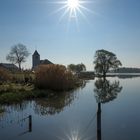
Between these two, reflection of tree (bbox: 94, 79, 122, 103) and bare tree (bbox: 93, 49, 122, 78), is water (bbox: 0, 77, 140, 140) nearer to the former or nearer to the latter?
reflection of tree (bbox: 94, 79, 122, 103)

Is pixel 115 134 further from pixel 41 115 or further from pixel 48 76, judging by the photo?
pixel 48 76

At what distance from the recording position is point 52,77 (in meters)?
50.5

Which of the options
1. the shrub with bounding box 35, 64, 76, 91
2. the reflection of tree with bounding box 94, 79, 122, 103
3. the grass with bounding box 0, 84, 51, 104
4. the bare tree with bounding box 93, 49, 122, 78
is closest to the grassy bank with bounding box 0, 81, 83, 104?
the grass with bounding box 0, 84, 51, 104

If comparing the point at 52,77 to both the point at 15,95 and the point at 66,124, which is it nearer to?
the point at 15,95

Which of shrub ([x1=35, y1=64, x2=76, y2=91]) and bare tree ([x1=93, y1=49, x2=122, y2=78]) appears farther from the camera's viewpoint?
bare tree ([x1=93, y1=49, x2=122, y2=78])

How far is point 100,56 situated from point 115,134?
9097cm

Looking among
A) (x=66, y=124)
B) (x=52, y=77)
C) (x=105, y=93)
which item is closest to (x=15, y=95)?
(x=52, y=77)

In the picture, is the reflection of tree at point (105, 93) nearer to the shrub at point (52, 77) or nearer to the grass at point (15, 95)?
the shrub at point (52, 77)

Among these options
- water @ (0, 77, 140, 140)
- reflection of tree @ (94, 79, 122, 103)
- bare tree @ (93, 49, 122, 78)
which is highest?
bare tree @ (93, 49, 122, 78)

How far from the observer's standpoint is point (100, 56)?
109m

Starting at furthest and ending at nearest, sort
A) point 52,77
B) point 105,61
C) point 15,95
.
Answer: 1. point 105,61
2. point 52,77
3. point 15,95

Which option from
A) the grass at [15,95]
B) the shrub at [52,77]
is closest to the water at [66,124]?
the grass at [15,95]

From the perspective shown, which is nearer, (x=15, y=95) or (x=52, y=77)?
(x=15, y=95)

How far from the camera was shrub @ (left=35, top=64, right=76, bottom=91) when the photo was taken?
50.1 meters
